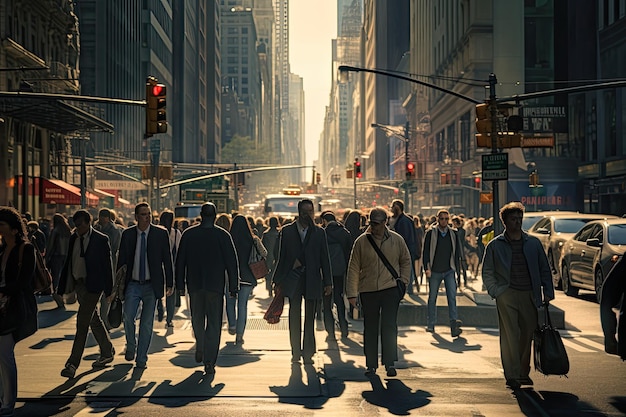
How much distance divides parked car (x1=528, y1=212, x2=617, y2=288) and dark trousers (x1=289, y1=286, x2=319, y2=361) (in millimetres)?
14383

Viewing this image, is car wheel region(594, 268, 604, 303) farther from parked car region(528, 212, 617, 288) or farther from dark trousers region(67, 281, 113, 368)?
dark trousers region(67, 281, 113, 368)

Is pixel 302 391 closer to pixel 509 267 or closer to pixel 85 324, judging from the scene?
pixel 509 267

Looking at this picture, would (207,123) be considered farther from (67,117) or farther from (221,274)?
(221,274)

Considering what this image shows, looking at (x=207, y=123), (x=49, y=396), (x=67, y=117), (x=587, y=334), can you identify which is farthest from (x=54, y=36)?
(x=207, y=123)

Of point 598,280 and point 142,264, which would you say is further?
point 598,280

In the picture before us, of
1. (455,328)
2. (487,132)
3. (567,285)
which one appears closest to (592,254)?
(567,285)

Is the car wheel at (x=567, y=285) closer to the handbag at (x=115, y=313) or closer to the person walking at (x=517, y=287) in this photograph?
the person walking at (x=517, y=287)

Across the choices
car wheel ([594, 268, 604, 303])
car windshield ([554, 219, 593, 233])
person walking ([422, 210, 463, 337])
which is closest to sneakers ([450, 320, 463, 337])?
person walking ([422, 210, 463, 337])

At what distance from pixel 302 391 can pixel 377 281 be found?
177 centimetres

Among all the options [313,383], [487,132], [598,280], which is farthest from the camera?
[487,132]

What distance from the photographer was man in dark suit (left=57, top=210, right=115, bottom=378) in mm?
11984

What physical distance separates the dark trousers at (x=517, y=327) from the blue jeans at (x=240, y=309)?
5477mm

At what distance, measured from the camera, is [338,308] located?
16203mm

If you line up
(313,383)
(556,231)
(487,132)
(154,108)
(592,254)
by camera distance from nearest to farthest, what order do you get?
(313,383) → (592,254) → (487,132) → (154,108) → (556,231)
